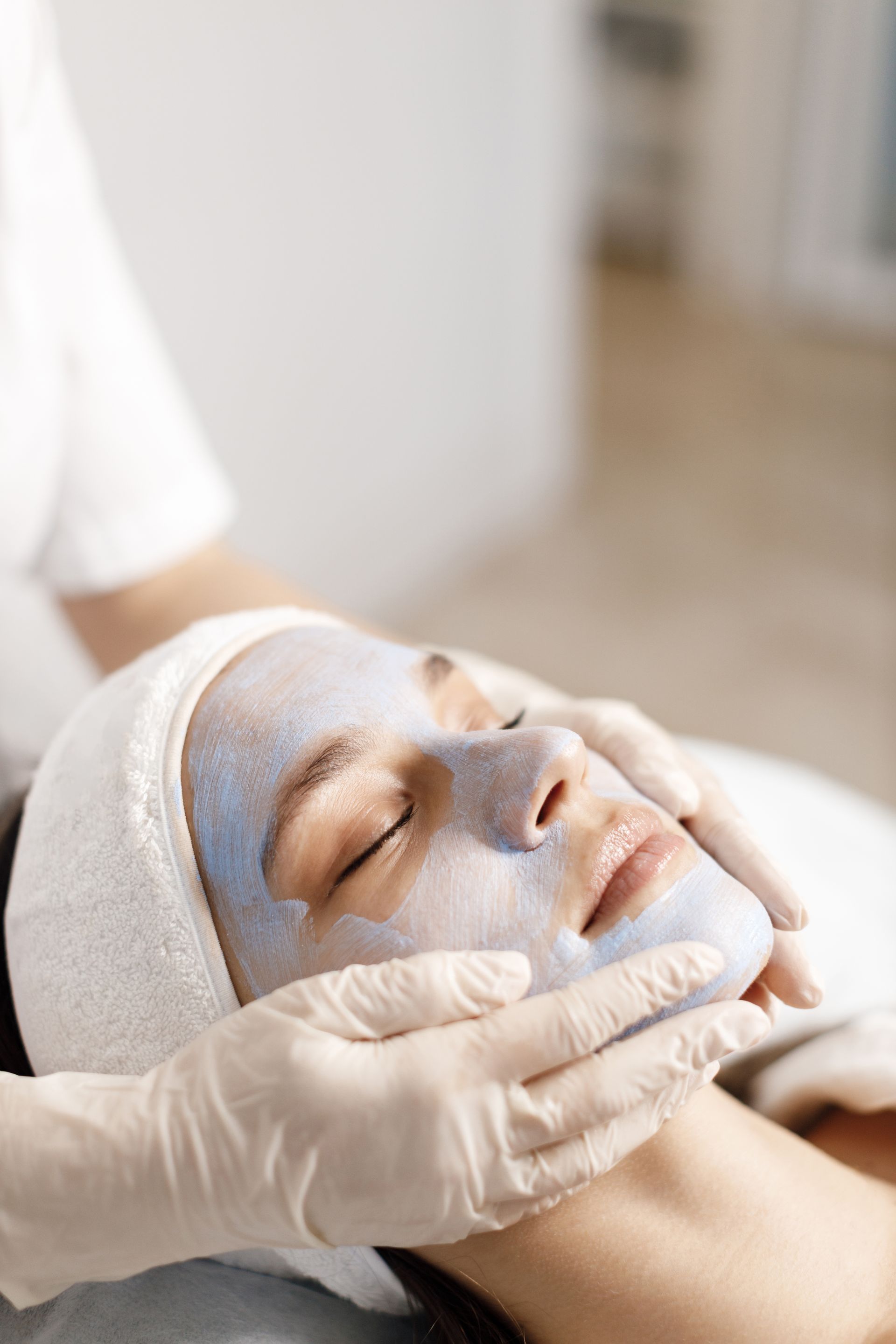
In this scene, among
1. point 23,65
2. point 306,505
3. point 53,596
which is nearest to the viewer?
point 23,65

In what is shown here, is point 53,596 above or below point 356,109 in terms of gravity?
below

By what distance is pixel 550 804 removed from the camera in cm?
87

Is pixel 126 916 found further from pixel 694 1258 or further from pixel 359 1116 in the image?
pixel 694 1258

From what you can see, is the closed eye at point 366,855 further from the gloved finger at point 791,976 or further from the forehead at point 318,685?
the gloved finger at point 791,976

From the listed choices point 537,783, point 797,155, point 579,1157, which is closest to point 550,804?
point 537,783

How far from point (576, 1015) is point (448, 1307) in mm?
317

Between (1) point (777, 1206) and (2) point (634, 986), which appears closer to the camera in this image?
(2) point (634, 986)

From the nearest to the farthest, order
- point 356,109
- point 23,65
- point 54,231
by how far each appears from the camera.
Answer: point 23,65 → point 54,231 → point 356,109

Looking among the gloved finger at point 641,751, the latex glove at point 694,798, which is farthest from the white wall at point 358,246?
the gloved finger at point 641,751

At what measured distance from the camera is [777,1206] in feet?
2.95

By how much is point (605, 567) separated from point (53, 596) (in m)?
1.88

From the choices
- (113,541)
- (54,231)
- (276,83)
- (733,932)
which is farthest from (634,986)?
(276,83)

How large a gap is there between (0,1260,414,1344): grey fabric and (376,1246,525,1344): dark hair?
0.21 feet

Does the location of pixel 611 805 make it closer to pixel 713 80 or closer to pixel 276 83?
pixel 276 83
